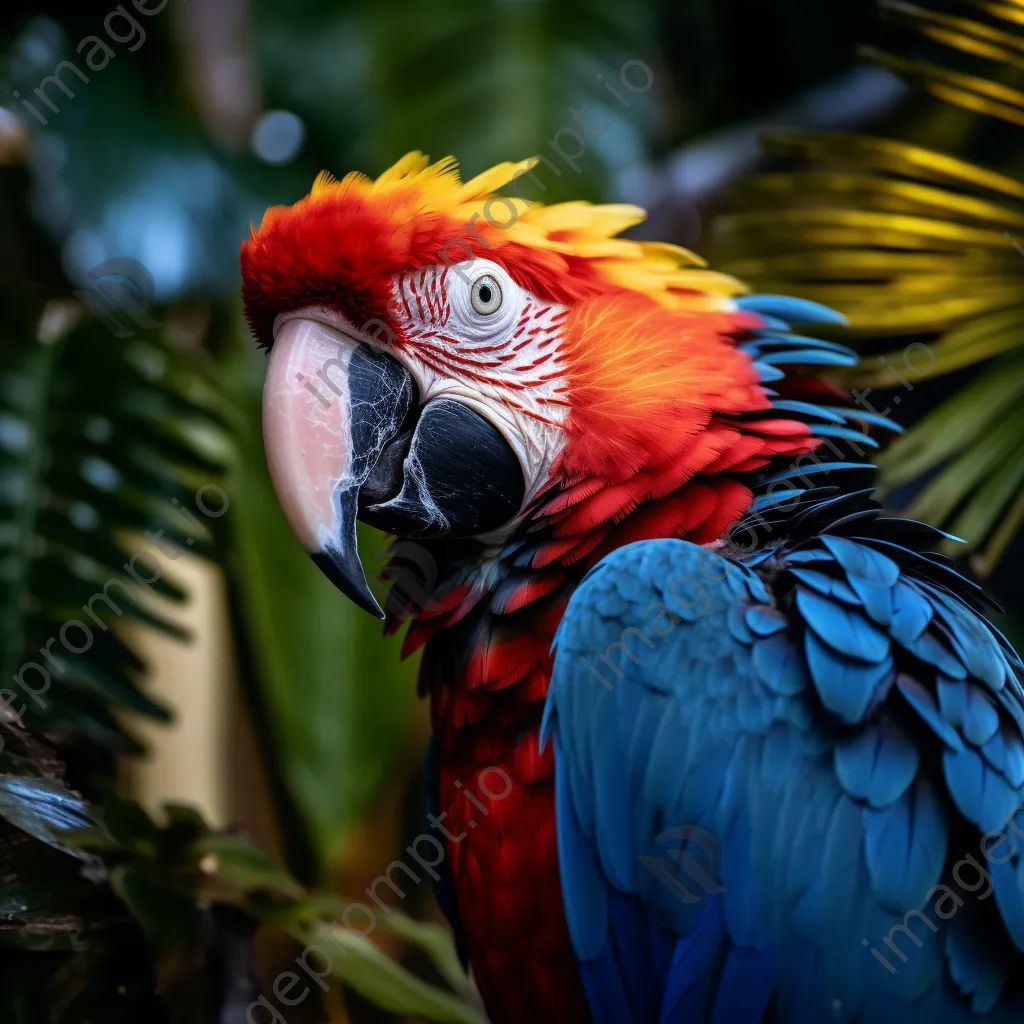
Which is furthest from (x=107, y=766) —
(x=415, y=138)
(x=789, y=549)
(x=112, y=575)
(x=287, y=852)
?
(x=415, y=138)

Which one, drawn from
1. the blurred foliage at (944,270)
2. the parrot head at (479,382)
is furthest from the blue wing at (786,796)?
the blurred foliage at (944,270)

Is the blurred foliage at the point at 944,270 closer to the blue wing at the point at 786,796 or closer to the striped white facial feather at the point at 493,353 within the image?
the blue wing at the point at 786,796

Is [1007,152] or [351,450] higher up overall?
[351,450]

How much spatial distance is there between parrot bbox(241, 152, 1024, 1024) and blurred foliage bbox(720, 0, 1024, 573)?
0.30ft

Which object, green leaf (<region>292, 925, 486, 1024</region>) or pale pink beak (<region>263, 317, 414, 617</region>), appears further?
green leaf (<region>292, 925, 486, 1024</region>)

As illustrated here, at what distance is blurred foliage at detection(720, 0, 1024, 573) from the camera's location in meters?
0.99

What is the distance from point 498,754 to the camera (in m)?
0.93

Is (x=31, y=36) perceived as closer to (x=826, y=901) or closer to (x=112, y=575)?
(x=112, y=575)

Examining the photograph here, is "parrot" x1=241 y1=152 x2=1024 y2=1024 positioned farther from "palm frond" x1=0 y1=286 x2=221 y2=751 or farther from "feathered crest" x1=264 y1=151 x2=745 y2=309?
"palm frond" x1=0 y1=286 x2=221 y2=751

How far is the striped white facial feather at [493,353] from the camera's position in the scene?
90 cm

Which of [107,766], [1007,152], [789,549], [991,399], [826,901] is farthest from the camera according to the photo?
[1007,152]

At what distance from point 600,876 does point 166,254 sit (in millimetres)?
1486

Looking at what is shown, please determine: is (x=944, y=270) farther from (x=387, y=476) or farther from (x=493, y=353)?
(x=387, y=476)

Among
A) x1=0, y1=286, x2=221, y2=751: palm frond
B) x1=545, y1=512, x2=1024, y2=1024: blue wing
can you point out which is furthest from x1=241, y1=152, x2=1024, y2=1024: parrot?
x1=0, y1=286, x2=221, y2=751: palm frond
